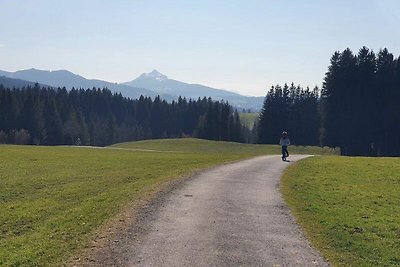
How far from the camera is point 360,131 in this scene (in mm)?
81938

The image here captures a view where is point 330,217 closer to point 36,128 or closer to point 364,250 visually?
point 364,250

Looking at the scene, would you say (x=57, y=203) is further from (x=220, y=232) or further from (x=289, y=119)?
(x=289, y=119)

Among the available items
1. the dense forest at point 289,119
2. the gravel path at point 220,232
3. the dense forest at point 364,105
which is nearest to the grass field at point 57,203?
the gravel path at point 220,232

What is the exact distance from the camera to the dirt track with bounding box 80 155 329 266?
10.4 m

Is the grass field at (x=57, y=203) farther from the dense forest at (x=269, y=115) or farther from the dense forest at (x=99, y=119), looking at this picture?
the dense forest at (x=99, y=119)

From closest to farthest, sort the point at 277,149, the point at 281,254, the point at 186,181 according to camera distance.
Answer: the point at 281,254
the point at 186,181
the point at 277,149

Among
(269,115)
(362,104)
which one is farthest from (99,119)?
(362,104)

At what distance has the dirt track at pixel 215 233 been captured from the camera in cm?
1038

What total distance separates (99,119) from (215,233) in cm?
14757

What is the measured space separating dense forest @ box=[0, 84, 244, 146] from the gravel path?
92.2 metres

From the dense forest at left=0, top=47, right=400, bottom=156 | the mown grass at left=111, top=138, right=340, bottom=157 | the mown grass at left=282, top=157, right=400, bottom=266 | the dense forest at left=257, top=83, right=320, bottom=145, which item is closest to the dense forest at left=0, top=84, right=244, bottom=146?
the dense forest at left=0, top=47, right=400, bottom=156

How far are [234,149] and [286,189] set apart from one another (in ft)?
199

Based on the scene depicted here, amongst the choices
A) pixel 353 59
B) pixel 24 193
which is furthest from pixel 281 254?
pixel 353 59

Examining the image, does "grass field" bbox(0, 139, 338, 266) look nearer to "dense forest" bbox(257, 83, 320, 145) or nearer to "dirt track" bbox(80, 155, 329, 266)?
"dirt track" bbox(80, 155, 329, 266)
